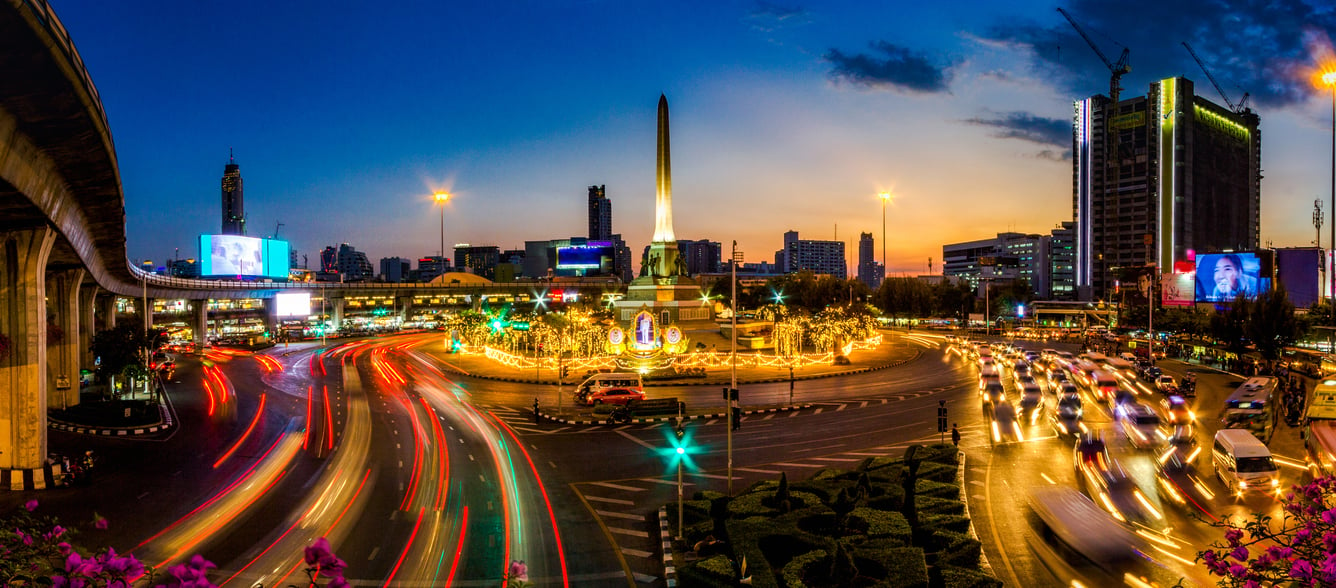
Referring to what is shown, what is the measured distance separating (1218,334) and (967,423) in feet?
118

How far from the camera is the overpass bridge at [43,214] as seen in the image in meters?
12.5

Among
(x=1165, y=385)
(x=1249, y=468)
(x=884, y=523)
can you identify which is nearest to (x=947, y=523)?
(x=884, y=523)

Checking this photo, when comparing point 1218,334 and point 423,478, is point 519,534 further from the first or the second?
point 1218,334

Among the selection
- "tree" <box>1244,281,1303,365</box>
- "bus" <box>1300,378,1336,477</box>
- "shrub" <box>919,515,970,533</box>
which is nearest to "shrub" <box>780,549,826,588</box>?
"shrub" <box>919,515,970,533</box>

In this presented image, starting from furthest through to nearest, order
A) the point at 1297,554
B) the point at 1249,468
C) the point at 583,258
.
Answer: the point at 583,258 → the point at 1249,468 → the point at 1297,554

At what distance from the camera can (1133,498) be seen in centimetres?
2067

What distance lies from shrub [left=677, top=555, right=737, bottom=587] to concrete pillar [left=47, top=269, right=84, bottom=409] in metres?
36.8

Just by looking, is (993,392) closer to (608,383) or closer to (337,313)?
(608,383)

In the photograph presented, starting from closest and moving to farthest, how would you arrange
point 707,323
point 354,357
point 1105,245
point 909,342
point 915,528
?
point 915,528 → point 354,357 → point 707,323 → point 909,342 → point 1105,245

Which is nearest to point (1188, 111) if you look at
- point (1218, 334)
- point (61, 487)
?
point (1218, 334)

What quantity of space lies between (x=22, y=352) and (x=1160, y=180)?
14772cm

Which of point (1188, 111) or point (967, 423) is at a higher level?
point (1188, 111)

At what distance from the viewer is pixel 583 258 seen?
145500 mm

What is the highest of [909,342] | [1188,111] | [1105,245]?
[1188,111]
